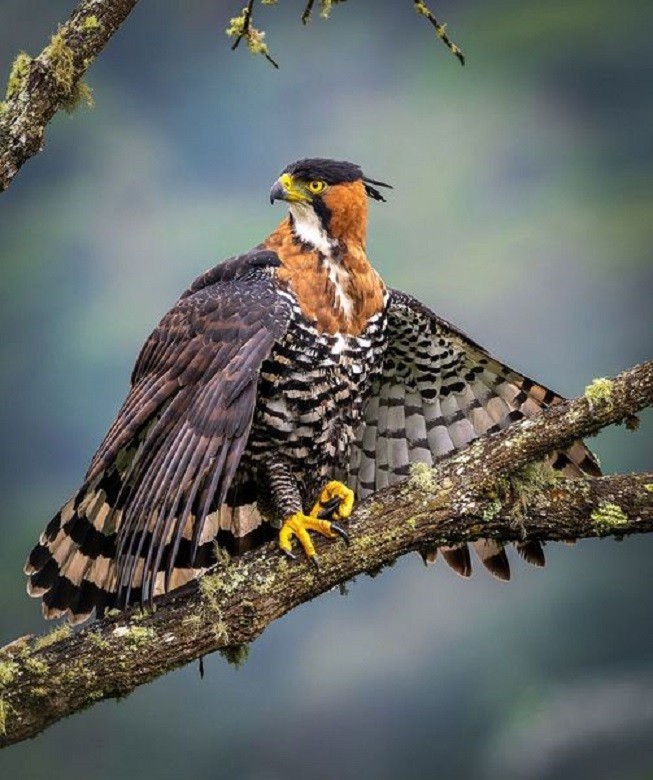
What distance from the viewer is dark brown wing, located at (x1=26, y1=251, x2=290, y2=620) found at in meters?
2.76

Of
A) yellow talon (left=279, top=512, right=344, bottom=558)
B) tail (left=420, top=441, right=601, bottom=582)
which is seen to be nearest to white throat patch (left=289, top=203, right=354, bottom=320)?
yellow talon (left=279, top=512, right=344, bottom=558)

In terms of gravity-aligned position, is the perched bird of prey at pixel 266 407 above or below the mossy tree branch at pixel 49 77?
below

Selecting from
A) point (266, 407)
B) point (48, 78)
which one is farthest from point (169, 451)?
point (48, 78)

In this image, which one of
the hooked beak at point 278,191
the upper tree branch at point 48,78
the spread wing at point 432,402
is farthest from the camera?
the spread wing at point 432,402

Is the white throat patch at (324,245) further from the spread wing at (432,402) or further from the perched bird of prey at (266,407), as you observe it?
the spread wing at (432,402)

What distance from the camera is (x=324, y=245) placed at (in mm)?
3215

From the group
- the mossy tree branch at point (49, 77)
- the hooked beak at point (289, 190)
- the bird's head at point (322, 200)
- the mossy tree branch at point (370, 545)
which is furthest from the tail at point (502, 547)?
the mossy tree branch at point (49, 77)

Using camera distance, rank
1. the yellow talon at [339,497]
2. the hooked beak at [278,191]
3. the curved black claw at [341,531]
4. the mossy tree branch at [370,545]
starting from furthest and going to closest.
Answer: the hooked beak at [278,191] → the yellow talon at [339,497] → the curved black claw at [341,531] → the mossy tree branch at [370,545]

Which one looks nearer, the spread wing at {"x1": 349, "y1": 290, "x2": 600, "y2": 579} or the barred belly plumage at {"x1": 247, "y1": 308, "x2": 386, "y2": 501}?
the barred belly plumage at {"x1": 247, "y1": 308, "x2": 386, "y2": 501}

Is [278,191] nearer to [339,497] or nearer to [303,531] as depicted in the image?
[339,497]

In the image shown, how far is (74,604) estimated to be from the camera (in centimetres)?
307

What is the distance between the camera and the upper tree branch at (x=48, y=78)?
2.39 metres

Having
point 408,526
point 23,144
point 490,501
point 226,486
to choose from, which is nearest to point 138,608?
point 226,486

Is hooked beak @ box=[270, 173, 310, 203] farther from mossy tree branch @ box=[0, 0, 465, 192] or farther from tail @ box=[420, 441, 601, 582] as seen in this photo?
tail @ box=[420, 441, 601, 582]
